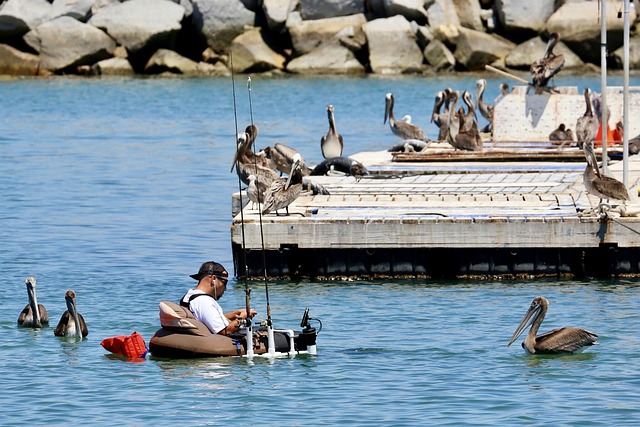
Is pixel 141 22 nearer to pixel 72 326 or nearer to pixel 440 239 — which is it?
pixel 440 239

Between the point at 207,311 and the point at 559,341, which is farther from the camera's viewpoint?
the point at 559,341

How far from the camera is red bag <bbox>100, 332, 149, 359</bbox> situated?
16.9 metres

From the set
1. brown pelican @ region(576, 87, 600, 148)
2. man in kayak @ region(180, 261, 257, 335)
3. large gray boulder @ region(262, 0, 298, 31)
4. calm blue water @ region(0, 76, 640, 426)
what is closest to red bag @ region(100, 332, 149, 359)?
calm blue water @ region(0, 76, 640, 426)

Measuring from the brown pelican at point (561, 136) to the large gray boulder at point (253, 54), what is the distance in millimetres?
43669

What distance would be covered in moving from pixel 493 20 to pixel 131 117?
28.1m

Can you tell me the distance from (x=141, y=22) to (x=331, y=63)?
10.1 metres

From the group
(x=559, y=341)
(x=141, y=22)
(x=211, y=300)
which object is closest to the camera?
(x=211, y=300)

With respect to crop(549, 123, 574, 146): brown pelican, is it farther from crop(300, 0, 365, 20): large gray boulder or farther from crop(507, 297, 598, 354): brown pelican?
crop(300, 0, 365, 20): large gray boulder

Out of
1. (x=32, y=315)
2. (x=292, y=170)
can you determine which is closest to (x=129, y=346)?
(x=32, y=315)

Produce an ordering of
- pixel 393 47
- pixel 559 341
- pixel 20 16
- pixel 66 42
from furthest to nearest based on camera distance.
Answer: pixel 20 16 < pixel 66 42 < pixel 393 47 < pixel 559 341

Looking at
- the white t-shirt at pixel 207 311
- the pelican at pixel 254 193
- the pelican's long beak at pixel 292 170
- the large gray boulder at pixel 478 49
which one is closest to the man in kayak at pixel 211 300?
the white t-shirt at pixel 207 311

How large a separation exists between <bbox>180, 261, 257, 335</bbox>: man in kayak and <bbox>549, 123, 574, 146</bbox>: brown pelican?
17844 mm

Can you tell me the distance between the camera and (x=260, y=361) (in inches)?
655

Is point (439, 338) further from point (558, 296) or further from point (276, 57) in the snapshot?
point (276, 57)
